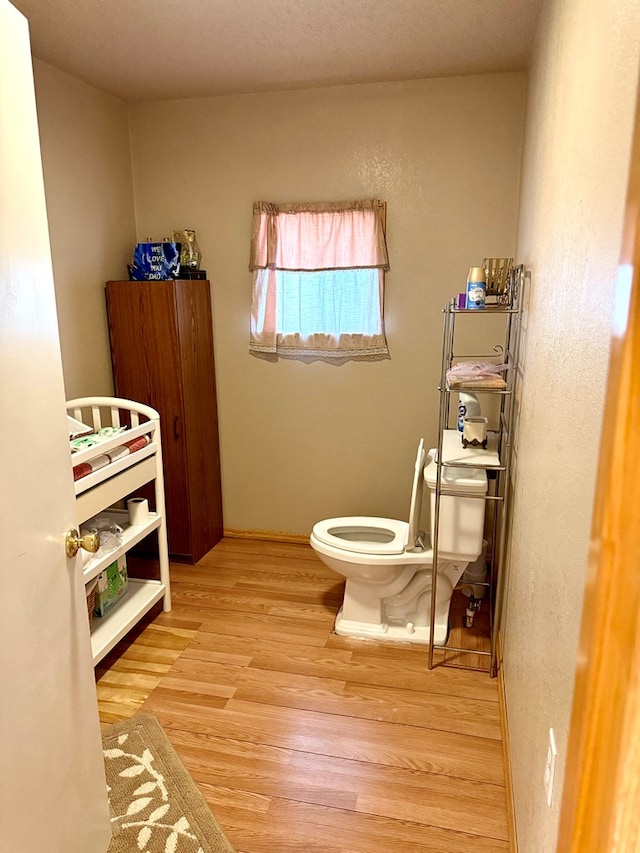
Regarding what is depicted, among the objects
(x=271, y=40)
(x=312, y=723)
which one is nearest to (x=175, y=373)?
(x=271, y=40)

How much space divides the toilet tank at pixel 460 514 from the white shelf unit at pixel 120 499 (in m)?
1.25

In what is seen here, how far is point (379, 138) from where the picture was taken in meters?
3.06

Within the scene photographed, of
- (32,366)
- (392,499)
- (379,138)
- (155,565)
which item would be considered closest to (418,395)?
(392,499)

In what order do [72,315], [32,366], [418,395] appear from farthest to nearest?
[418,395] → [72,315] → [32,366]

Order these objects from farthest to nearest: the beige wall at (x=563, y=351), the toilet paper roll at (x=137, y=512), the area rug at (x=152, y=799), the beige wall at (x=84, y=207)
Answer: the beige wall at (x=84, y=207) → the toilet paper roll at (x=137, y=512) → the area rug at (x=152, y=799) → the beige wall at (x=563, y=351)

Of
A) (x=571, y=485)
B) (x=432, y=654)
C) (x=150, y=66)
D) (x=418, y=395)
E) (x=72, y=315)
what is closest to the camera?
(x=571, y=485)

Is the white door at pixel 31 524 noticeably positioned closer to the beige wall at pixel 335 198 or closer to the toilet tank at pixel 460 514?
the toilet tank at pixel 460 514

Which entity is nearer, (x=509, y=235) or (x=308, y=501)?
(x=509, y=235)

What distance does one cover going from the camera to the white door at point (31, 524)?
1125mm

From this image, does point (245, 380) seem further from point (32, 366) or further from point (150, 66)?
point (32, 366)

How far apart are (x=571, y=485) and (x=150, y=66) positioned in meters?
2.79

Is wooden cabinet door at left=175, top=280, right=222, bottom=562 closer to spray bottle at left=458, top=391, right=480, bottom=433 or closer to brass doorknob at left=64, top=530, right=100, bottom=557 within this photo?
spray bottle at left=458, top=391, right=480, bottom=433

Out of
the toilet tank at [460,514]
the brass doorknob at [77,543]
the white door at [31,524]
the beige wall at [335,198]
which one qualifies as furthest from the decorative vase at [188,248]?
the brass doorknob at [77,543]

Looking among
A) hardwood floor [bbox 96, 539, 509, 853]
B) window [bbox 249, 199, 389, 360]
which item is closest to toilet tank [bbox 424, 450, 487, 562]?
hardwood floor [bbox 96, 539, 509, 853]
